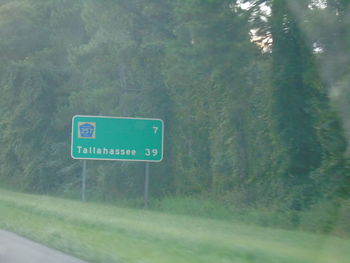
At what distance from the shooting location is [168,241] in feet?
45.2

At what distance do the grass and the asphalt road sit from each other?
0.28m

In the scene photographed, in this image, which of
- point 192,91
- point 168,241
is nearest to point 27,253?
point 168,241

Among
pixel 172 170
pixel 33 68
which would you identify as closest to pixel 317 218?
pixel 172 170

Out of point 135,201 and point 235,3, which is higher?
point 235,3

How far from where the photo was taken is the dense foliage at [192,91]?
802 inches

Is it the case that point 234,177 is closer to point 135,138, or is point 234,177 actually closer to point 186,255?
point 135,138

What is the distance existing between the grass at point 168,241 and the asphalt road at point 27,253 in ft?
0.90

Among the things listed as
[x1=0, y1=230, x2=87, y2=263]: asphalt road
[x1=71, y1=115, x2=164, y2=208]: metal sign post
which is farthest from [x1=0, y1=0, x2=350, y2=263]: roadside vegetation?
[x1=71, y1=115, x2=164, y2=208]: metal sign post

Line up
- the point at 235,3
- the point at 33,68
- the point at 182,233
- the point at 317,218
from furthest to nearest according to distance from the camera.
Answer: the point at 33,68, the point at 235,3, the point at 317,218, the point at 182,233

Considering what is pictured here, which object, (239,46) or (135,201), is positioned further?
(135,201)

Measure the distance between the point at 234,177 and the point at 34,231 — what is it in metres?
12.4

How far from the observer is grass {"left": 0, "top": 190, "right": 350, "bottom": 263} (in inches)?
455

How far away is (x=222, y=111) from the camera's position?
2686 cm

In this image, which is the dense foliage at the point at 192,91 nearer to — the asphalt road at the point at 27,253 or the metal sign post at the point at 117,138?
the metal sign post at the point at 117,138
